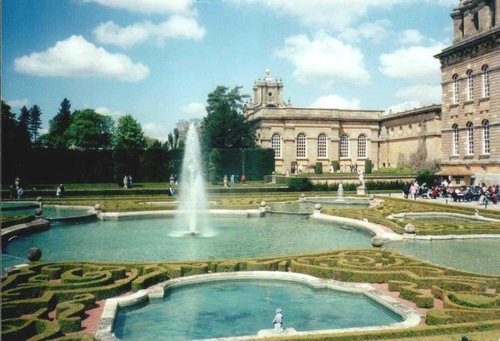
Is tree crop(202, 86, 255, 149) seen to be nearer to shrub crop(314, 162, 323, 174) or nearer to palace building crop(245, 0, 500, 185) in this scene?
palace building crop(245, 0, 500, 185)

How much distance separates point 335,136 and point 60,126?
53.4 m

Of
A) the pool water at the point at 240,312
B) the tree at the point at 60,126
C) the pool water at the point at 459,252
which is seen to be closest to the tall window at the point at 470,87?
the pool water at the point at 459,252

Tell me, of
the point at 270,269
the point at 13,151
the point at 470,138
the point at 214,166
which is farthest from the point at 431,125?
the point at 270,269

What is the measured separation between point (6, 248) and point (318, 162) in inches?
1667

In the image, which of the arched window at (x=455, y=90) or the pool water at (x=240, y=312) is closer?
the pool water at (x=240, y=312)

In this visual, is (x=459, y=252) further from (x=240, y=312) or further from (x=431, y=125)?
(x=431, y=125)

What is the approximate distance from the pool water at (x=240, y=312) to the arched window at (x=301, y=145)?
1850 inches

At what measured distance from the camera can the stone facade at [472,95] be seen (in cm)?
3325

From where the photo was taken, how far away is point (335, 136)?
58.8m

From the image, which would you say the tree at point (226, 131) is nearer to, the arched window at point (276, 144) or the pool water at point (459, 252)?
the arched window at point (276, 144)

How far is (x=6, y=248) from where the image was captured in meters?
17.1

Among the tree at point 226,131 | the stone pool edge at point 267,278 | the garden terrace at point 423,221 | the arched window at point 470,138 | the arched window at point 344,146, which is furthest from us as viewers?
the arched window at point 344,146

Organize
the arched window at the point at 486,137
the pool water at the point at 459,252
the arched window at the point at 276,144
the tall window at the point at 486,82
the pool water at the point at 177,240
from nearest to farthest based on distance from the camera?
the pool water at the point at 459,252 < the pool water at the point at 177,240 < the tall window at the point at 486,82 < the arched window at the point at 486,137 < the arched window at the point at 276,144

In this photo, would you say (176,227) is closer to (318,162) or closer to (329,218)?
(329,218)
